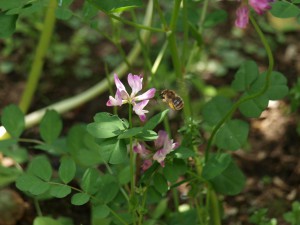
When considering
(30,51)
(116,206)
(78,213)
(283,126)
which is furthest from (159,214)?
(30,51)

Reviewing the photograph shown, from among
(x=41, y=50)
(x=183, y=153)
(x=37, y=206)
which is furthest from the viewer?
(x=41, y=50)

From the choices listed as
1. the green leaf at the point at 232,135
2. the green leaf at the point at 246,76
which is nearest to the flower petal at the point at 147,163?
the green leaf at the point at 232,135

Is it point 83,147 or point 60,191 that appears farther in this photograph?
point 83,147

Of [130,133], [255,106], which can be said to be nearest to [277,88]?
[255,106]

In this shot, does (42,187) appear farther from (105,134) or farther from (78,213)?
(78,213)

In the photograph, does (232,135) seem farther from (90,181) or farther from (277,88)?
(90,181)

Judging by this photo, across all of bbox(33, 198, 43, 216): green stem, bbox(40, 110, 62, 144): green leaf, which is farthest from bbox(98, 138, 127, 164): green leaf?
bbox(33, 198, 43, 216): green stem

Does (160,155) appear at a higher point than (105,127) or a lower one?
lower
